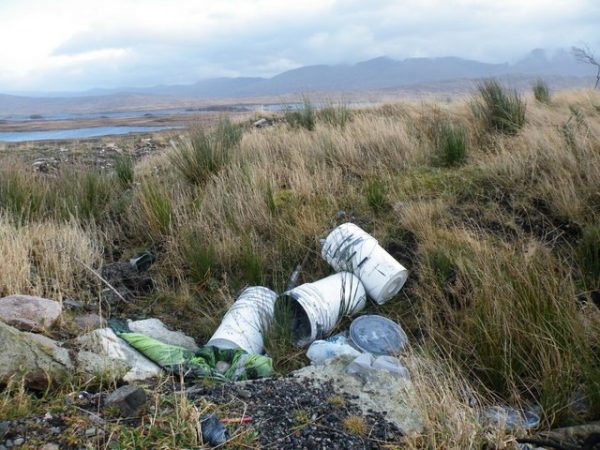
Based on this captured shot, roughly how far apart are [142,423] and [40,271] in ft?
9.53

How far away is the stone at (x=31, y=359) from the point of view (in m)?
2.91

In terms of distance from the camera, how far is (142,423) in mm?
2533

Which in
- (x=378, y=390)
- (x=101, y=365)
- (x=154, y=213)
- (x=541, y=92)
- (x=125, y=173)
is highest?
(x=541, y=92)

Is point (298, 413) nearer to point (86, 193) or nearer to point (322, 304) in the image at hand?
point (322, 304)

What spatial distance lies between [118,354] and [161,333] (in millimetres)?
908

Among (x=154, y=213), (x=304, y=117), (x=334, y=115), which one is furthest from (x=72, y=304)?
(x=304, y=117)

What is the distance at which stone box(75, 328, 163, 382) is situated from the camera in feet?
10.5

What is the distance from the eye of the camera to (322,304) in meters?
4.29

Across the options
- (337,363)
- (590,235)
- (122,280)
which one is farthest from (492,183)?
(122,280)

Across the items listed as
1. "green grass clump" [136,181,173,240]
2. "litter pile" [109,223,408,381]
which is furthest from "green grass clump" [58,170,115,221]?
"litter pile" [109,223,408,381]

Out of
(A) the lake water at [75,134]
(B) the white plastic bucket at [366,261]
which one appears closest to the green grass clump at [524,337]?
(B) the white plastic bucket at [366,261]

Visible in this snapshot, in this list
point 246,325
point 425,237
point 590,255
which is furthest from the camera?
point 425,237

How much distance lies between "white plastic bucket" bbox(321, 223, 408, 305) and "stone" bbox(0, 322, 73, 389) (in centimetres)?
235

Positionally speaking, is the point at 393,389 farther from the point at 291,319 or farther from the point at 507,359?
the point at 291,319
